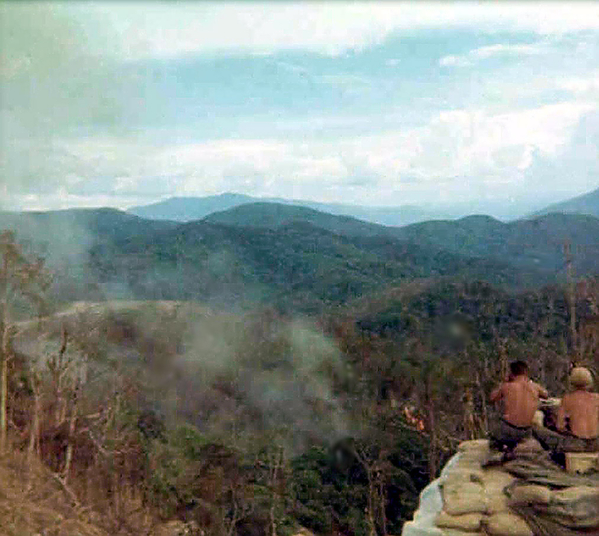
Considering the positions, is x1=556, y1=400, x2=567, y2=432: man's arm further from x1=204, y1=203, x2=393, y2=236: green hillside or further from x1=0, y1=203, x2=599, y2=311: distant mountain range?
x1=204, y1=203, x2=393, y2=236: green hillside

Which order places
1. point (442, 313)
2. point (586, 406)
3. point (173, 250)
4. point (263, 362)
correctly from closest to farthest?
point (586, 406) → point (263, 362) → point (442, 313) → point (173, 250)

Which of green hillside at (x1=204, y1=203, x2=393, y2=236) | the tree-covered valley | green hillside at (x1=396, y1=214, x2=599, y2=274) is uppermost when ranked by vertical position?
green hillside at (x1=204, y1=203, x2=393, y2=236)

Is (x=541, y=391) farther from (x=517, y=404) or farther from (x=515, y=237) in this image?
(x=515, y=237)

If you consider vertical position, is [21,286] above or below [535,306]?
above

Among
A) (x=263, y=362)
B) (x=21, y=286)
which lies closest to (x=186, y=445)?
(x=21, y=286)

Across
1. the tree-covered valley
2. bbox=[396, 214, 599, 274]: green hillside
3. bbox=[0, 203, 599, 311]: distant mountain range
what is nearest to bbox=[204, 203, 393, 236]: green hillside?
bbox=[396, 214, 599, 274]: green hillside

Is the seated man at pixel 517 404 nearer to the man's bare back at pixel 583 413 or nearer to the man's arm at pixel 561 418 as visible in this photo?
→ the man's arm at pixel 561 418

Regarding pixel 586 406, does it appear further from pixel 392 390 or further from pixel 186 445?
pixel 392 390
